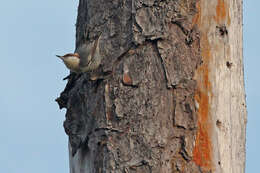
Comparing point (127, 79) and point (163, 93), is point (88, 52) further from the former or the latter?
point (163, 93)

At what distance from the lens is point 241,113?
300 cm

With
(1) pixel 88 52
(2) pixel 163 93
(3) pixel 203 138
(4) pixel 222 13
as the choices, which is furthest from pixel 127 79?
(4) pixel 222 13

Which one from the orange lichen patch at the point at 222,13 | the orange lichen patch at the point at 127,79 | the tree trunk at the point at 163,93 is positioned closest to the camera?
the tree trunk at the point at 163,93

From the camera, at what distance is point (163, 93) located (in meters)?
2.86

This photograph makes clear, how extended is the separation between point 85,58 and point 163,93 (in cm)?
64

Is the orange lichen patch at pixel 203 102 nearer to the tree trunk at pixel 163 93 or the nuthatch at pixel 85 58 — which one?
the tree trunk at pixel 163 93

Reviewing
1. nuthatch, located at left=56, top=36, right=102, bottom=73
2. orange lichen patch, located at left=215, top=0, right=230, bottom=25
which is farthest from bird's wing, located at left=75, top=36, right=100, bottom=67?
orange lichen patch, located at left=215, top=0, right=230, bottom=25

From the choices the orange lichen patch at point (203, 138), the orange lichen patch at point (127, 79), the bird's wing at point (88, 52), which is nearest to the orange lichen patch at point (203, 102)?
the orange lichen patch at point (203, 138)

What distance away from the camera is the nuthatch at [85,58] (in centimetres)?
314

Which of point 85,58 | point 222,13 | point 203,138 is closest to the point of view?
point 203,138

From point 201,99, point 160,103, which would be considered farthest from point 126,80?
point 201,99

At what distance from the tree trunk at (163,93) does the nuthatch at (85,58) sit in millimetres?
49

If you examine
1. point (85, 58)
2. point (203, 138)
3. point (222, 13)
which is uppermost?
point (222, 13)

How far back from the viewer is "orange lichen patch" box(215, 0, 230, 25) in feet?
10.1
